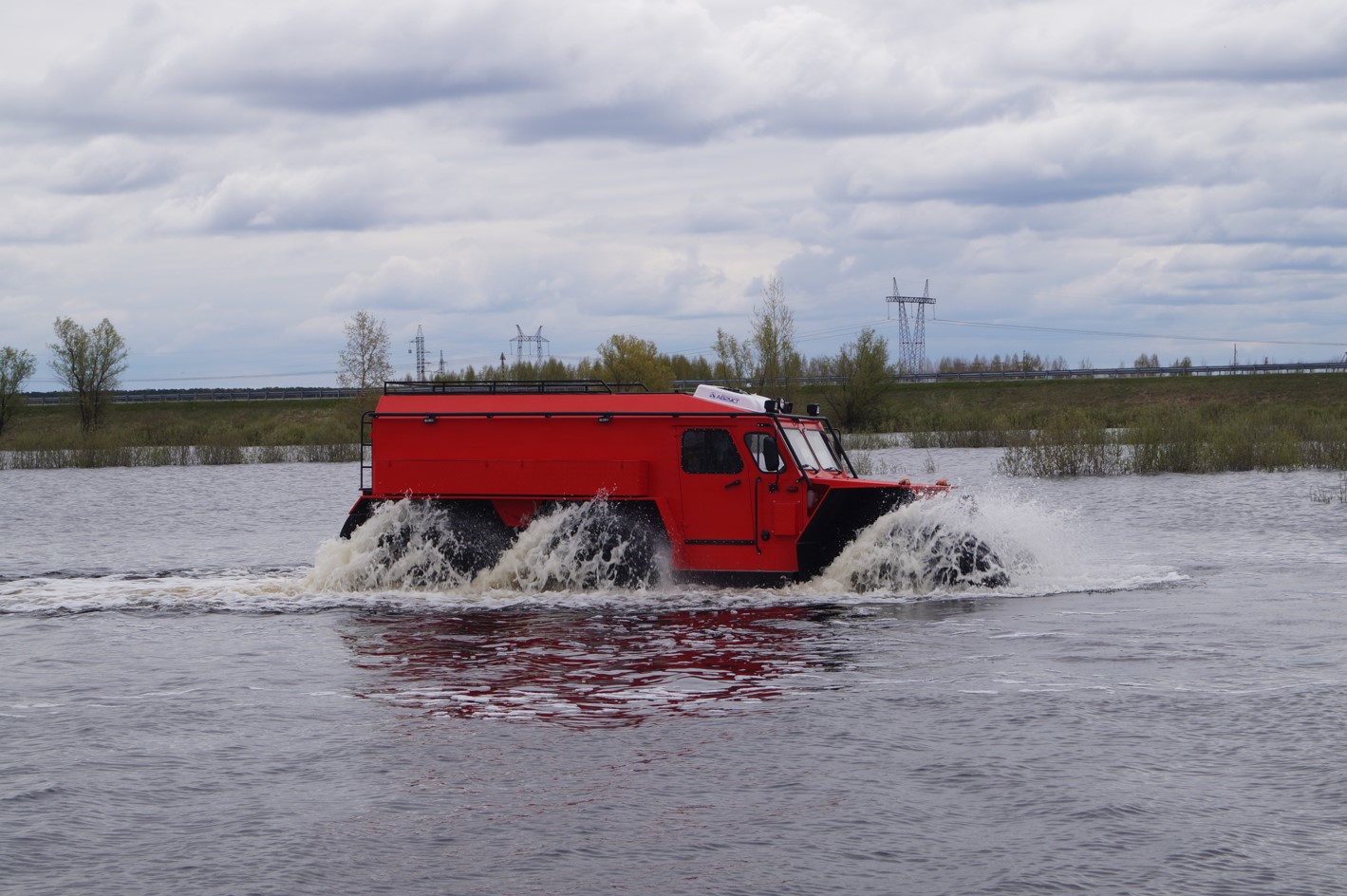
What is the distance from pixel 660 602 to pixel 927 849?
8920 mm

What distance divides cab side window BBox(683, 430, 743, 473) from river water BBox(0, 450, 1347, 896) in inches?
63.2

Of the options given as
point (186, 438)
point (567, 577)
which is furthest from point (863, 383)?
point (567, 577)

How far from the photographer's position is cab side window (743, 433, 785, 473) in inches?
669

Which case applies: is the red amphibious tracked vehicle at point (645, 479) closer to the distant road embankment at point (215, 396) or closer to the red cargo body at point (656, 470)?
the red cargo body at point (656, 470)

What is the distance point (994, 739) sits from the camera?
10602 millimetres

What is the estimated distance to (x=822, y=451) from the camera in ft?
61.1

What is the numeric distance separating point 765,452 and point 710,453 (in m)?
0.67

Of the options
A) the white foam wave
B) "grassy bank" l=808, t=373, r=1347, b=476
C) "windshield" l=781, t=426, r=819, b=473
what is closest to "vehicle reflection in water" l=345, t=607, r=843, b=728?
the white foam wave

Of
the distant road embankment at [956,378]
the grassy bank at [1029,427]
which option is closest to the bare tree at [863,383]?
the grassy bank at [1029,427]

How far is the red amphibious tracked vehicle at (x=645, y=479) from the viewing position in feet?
55.6

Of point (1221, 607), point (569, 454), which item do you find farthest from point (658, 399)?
point (1221, 607)

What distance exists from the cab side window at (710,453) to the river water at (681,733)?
1.61 metres

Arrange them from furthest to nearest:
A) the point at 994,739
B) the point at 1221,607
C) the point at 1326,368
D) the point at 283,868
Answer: the point at 1326,368 < the point at 1221,607 < the point at 994,739 < the point at 283,868

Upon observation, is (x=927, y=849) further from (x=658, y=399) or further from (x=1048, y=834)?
(x=658, y=399)
